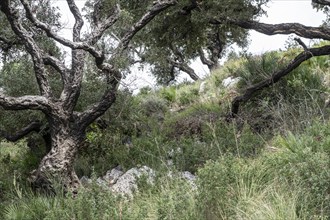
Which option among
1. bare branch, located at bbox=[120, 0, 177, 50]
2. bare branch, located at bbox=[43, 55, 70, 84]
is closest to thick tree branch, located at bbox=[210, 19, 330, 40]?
bare branch, located at bbox=[120, 0, 177, 50]

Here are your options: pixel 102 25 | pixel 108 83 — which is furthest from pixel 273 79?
pixel 102 25

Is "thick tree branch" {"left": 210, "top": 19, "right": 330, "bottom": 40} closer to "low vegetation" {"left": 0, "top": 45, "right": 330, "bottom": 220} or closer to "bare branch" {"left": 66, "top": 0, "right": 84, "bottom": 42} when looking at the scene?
"low vegetation" {"left": 0, "top": 45, "right": 330, "bottom": 220}

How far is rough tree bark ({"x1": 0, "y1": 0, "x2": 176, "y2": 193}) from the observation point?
302 inches

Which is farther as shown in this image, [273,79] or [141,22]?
[273,79]

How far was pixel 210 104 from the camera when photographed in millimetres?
13641

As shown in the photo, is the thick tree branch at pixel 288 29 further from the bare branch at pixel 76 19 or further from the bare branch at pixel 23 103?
the bare branch at pixel 23 103

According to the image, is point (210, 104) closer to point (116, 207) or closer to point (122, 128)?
point (122, 128)

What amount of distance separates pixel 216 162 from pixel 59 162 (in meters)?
3.32

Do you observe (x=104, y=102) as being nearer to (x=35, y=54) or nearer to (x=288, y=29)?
(x=35, y=54)

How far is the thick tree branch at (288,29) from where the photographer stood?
939cm

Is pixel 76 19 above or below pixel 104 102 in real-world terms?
above

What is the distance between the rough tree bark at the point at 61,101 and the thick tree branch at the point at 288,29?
296cm

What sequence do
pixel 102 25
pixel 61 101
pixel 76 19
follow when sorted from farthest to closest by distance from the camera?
1. pixel 76 19
2. pixel 102 25
3. pixel 61 101

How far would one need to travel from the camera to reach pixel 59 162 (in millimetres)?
7727
